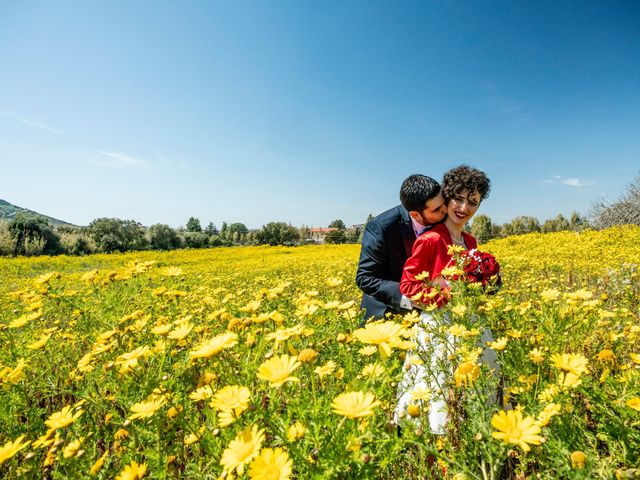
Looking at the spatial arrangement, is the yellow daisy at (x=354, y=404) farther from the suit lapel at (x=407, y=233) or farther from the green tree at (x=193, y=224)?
the green tree at (x=193, y=224)

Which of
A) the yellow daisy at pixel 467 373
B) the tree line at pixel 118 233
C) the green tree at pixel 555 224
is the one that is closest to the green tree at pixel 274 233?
the tree line at pixel 118 233

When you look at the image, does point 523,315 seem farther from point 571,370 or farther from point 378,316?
point 571,370

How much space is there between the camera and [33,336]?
8.75 ft

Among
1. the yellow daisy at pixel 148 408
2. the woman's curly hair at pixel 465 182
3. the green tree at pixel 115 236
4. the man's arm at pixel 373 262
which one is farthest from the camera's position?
→ the green tree at pixel 115 236

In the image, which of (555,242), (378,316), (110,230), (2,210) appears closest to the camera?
A: (378,316)

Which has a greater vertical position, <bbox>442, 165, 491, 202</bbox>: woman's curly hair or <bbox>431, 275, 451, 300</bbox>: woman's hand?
<bbox>442, 165, 491, 202</bbox>: woman's curly hair

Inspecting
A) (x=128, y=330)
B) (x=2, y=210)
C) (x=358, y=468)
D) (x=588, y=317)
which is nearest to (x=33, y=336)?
(x=128, y=330)

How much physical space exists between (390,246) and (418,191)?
52cm

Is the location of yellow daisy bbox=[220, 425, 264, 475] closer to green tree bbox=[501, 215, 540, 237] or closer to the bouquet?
the bouquet

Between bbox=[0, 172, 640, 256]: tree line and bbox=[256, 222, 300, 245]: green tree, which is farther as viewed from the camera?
bbox=[256, 222, 300, 245]: green tree

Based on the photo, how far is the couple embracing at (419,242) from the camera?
82.4 inches

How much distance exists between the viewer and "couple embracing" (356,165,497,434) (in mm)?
2094

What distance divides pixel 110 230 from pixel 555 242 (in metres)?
30.9

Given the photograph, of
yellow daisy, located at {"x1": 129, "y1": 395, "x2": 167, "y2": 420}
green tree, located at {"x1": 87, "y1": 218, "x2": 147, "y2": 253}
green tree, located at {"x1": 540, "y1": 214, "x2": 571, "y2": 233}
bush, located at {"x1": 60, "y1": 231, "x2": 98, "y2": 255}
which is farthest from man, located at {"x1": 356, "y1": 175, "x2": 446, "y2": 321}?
green tree, located at {"x1": 540, "y1": 214, "x2": 571, "y2": 233}
